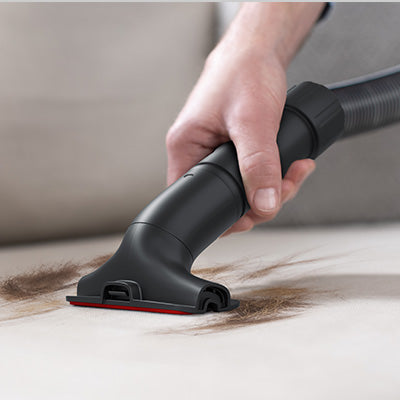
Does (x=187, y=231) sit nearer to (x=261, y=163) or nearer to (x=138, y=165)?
(x=261, y=163)

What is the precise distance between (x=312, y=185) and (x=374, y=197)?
15cm

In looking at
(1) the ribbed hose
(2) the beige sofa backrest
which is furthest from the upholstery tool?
(2) the beige sofa backrest

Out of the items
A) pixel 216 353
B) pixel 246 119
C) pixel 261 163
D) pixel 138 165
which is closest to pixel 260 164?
pixel 261 163

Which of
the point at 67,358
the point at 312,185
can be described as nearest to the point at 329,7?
the point at 312,185

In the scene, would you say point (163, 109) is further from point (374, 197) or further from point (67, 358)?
point (67, 358)

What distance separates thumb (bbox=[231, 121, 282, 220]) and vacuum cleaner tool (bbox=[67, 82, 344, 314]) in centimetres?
1

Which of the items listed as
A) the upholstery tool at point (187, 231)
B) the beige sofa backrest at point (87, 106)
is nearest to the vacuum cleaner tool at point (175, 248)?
the upholstery tool at point (187, 231)

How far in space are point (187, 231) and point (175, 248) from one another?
0.03 m

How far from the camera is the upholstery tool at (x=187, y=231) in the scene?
592mm

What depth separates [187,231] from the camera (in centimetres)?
65

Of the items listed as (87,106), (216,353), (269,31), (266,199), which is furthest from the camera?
(87,106)

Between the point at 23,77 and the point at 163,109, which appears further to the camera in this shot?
the point at 163,109

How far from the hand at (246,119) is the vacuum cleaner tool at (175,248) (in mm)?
28

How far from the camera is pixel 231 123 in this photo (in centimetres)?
82
